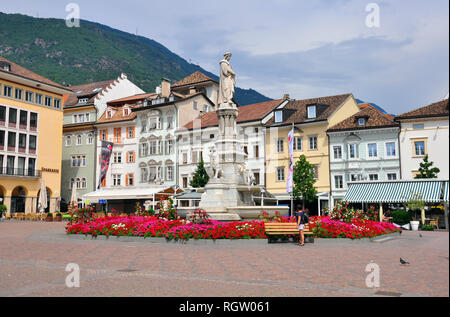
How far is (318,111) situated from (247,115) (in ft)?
28.3

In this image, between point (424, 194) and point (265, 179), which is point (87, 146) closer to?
point (265, 179)

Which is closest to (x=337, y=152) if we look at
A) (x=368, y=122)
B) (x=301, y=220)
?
(x=368, y=122)

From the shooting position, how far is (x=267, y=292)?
711cm

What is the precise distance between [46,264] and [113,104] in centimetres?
5506

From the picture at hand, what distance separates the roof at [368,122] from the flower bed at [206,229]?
25373 mm

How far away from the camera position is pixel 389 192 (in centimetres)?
3562

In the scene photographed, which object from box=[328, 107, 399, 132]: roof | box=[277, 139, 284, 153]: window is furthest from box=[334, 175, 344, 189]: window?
box=[277, 139, 284, 153]: window

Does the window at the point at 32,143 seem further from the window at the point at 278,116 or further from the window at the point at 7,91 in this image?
the window at the point at 278,116

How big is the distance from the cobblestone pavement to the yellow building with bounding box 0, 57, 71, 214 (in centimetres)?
4342

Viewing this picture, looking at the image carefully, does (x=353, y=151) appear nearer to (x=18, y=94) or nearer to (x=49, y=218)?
(x=49, y=218)

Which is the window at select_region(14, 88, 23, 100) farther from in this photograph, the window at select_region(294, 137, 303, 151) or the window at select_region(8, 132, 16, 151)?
the window at select_region(294, 137, 303, 151)

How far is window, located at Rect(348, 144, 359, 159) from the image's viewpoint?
45250 millimetres

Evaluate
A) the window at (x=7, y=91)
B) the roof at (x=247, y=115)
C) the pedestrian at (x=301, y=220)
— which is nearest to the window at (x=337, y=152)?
the roof at (x=247, y=115)

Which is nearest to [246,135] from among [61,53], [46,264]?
[46,264]
